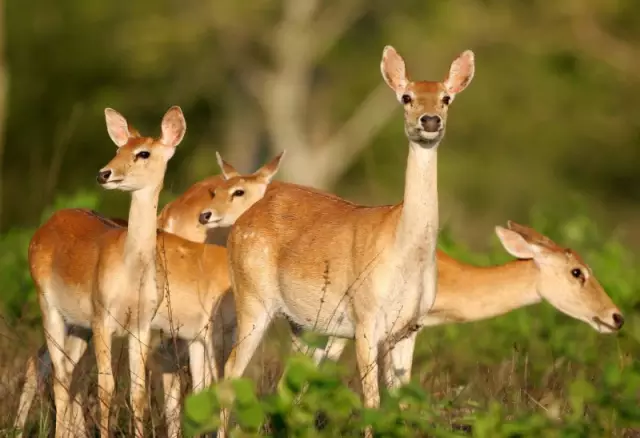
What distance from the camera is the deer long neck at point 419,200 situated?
771 centimetres

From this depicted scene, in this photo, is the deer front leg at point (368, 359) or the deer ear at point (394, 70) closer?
the deer front leg at point (368, 359)

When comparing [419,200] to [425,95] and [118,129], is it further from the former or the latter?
[118,129]

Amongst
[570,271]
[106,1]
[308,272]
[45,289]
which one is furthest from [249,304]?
[106,1]

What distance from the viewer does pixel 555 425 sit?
568cm

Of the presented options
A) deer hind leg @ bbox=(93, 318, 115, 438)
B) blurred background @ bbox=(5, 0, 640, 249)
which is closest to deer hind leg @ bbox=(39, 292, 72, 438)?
deer hind leg @ bbox=(93, 318, 115, 438)

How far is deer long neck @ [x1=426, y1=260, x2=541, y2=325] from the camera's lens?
942 centimetres

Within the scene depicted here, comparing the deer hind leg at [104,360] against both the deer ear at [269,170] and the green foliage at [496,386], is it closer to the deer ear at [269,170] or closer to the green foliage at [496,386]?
the green foliage at [496,386]

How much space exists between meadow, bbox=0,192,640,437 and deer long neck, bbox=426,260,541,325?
306mm

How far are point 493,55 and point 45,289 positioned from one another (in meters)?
24.2

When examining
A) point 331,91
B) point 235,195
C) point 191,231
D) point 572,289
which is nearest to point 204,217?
point 235,195

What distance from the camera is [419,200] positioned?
304 inches

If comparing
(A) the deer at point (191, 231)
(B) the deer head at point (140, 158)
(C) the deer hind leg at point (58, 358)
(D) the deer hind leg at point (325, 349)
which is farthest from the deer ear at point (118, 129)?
(D) the deer hind leg at point (325, 349)

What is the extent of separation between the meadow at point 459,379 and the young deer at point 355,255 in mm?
277

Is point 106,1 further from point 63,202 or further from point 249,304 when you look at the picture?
point 249,304
